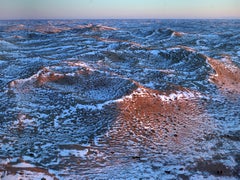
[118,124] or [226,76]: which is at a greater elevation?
[226,76]

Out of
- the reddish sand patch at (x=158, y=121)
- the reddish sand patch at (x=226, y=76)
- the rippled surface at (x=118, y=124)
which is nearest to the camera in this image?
the rippled surface at (x=118, y=124)

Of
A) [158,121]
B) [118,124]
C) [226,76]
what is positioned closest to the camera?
[118,124]

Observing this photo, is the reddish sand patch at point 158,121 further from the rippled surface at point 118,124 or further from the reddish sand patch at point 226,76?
the reddish sand patch at point 226,76

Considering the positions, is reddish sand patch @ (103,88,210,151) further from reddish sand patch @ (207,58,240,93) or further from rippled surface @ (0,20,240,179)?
reddish sand patch @ (207,58,240,93)

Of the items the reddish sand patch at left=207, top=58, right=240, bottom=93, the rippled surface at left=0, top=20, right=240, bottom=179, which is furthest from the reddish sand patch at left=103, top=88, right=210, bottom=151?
the reddish sand patch at left=207, top=58, right=240, bottom=93

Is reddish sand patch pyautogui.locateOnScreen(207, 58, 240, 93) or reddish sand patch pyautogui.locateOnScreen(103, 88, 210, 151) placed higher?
reddish sand patch pyautogui.locateOnScreen(207, 58, 240, 93)

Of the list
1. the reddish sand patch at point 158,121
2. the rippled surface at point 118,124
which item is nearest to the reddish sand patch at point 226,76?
the rippled surface at point 118,124

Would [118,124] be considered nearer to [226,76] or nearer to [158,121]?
[158,121]

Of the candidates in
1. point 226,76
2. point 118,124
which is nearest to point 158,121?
point 118,124

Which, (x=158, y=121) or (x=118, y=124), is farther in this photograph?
(x=158, y=121)

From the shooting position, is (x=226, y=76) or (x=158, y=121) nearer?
(x=158, y=121)

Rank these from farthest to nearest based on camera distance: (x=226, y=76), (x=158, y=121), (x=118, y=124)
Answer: (x=226, y=76), (x=158, y=121), (x=118, y=124)

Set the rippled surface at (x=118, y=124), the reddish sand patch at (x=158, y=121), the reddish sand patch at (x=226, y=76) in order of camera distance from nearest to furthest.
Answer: the rippled surface at (x=118, y=124)
the reddish sand patch at (x=158, y=121)
the reddish sand patch at (x=226, y=76)
